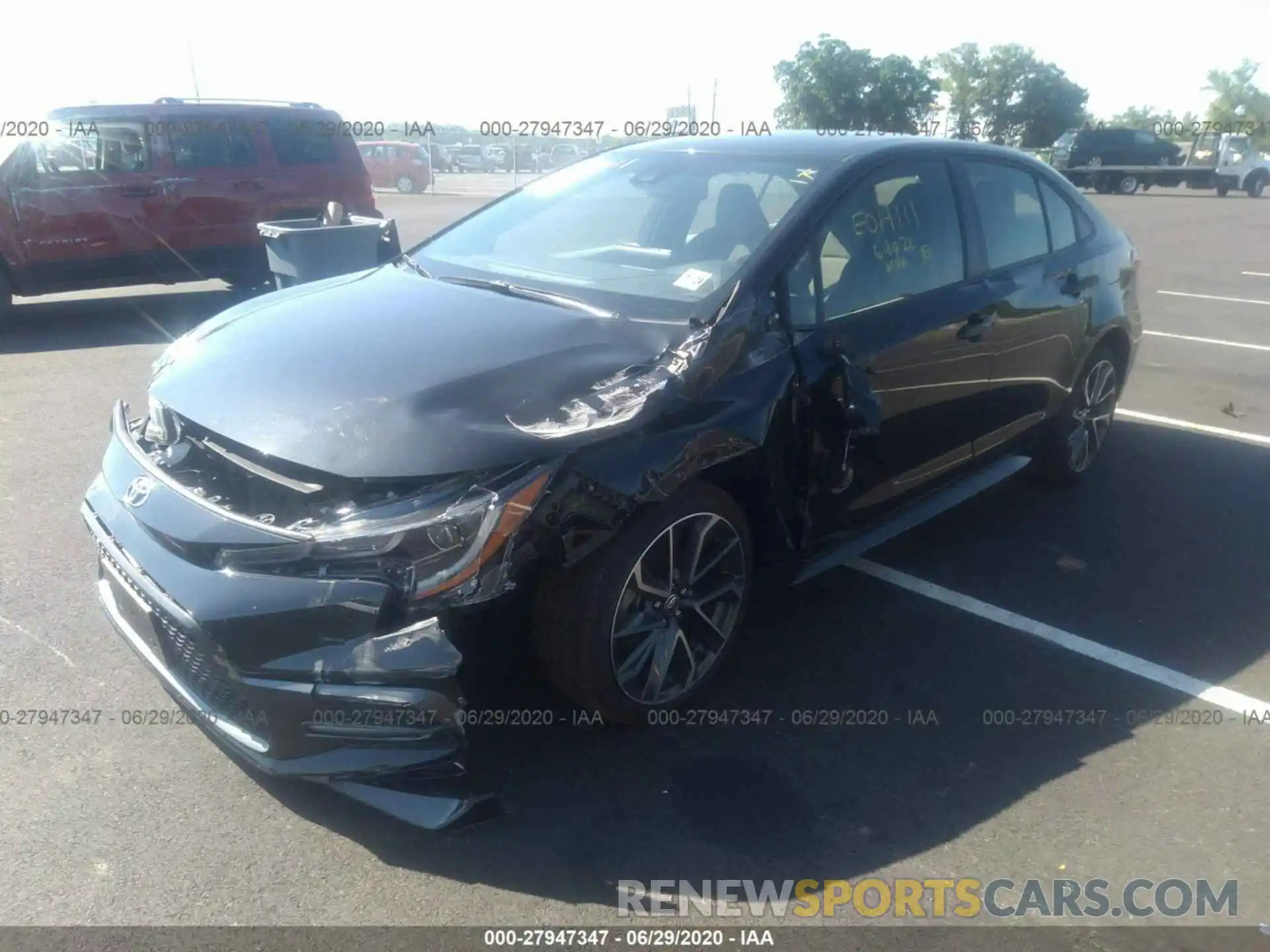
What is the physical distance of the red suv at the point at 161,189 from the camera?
9117 mm

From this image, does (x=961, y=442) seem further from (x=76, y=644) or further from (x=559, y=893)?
(x=76, y=644)

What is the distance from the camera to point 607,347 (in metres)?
3.23

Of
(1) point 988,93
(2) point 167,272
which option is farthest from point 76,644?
(1) point 988,93

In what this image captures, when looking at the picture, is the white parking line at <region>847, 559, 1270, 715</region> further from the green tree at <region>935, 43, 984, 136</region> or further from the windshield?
the green tree at <region>935, 43, 984, 136</region>

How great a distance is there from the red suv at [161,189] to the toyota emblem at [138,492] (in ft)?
24.8

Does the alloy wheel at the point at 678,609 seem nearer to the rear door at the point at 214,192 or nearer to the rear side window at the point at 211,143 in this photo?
the rear door at the point at 214,192

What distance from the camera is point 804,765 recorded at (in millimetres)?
3127

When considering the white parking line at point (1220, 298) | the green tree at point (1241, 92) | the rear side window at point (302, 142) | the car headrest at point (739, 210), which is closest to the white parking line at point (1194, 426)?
the car headrest at point (739, 210)

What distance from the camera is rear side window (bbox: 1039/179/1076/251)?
16.3 ft

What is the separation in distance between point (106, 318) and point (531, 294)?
769 cm

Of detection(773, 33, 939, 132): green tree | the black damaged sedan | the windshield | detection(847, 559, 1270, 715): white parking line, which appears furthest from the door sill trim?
detection(773, 33, 939, 132): green tree

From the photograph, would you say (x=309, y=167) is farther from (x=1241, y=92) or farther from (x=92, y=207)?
(x=1241, y=92)

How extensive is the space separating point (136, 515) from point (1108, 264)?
4.75 metres

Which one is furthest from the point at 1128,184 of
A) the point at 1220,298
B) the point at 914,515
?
the point at 914,515
